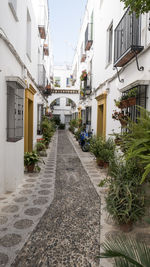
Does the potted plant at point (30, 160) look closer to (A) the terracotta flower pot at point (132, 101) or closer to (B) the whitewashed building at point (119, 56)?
(B) the whitewashed building at point (119, 56)

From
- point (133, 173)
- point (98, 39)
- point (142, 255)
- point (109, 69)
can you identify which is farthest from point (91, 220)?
point (98, 39)

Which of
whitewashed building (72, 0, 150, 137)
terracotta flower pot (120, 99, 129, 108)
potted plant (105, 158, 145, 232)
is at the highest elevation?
whitewashed building (72, 0, 150, 137)

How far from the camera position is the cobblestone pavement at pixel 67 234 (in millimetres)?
2535

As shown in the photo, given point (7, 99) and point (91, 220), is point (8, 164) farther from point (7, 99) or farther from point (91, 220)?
point (91, 220)

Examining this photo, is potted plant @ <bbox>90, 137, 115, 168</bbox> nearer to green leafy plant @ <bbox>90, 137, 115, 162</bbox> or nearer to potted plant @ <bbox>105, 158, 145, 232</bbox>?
green leafy plant @ <bbox>90, 137, 115, 162</bbox>

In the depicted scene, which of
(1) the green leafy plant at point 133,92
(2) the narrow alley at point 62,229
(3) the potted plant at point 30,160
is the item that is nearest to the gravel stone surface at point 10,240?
(2) the narrow alley at point 62,229

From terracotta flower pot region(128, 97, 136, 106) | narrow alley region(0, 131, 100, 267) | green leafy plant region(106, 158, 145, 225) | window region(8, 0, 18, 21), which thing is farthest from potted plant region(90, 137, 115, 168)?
window region(8, 0, 18, 21)

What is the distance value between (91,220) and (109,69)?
5.68m

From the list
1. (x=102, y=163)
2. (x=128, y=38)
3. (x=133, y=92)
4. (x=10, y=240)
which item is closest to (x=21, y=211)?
(x=10, y=240)

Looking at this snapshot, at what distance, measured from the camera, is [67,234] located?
121 inches

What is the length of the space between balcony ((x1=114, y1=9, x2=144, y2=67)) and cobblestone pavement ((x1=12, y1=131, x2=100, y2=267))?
3158mm

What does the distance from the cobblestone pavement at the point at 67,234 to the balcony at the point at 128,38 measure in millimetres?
3158

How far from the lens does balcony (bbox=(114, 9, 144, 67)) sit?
4662 millimetres

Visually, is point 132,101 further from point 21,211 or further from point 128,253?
point 128,253
